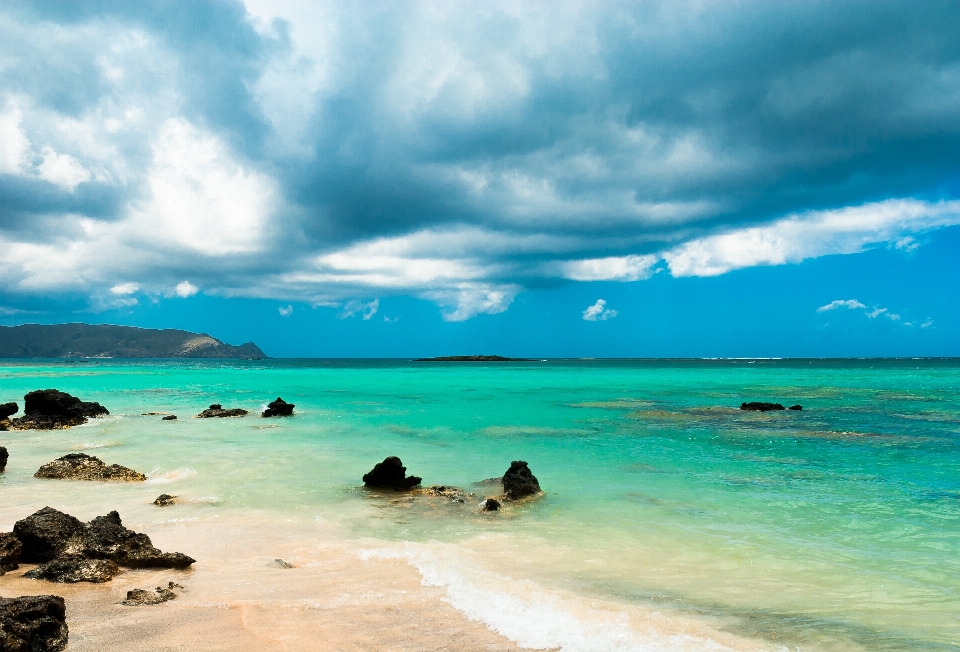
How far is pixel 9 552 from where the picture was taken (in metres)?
7.14

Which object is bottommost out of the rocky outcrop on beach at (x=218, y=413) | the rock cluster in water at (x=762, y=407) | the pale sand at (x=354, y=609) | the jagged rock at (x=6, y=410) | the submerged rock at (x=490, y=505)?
the rocky outcrop on beach at (x=218, y=413)

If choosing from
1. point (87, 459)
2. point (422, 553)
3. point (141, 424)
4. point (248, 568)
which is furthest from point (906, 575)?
point (141, 424)

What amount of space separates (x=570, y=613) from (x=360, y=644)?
241 centimetres

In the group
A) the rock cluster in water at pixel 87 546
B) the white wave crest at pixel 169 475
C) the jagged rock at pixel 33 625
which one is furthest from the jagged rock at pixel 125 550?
the white wave crest at pixel 169 475

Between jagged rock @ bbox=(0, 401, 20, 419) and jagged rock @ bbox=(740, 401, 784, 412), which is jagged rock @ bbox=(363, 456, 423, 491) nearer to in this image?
jagged rock @ bbox=(0, 401, 20, 419)

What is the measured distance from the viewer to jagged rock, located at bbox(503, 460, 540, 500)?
489 inches

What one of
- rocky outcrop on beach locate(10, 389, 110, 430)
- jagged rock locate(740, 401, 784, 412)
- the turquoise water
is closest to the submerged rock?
the turquoise water

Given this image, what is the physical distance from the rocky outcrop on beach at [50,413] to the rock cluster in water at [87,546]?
22.7 metres

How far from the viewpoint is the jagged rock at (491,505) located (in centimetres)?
1123

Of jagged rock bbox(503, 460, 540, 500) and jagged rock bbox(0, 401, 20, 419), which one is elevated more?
jagged rock bbox(503, 460, 540, 500)

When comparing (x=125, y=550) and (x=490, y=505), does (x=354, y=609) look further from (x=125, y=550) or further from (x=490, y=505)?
(x=490, y=505)

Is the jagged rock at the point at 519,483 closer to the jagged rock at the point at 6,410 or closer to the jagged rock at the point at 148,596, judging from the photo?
the jagged rock at the point at 148,596

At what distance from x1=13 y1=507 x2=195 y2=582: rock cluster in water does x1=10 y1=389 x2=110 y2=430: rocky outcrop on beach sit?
2273 cm

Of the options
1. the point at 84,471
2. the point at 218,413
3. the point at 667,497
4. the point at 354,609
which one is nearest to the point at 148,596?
the point at 354,609
